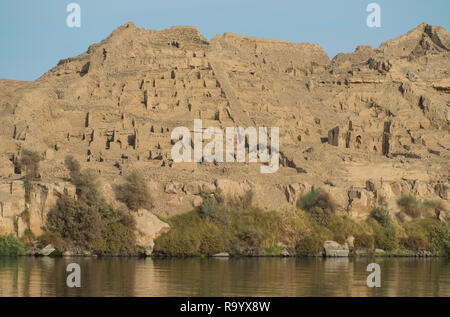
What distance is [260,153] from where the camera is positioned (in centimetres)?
6041

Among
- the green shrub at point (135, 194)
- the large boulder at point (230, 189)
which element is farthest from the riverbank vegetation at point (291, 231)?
the green shrub at point (135, 194)

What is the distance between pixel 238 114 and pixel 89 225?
2642 cm

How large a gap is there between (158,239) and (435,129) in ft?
122

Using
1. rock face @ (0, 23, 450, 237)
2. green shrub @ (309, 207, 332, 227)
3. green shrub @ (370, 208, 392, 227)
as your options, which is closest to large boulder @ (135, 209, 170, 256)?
rock face @ (0, 23, 450, 237)

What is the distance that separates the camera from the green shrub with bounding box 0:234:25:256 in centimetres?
4331

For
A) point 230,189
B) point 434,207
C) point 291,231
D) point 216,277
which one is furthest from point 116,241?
point 434,207

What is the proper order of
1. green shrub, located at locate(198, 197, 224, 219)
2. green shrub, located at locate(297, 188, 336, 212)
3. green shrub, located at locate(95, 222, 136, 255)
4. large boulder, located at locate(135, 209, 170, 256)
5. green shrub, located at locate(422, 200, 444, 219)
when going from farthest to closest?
green shrub, located at locate(422, 200, 444, 219), green shrub, located at locate(297, 188, 336, 212), green shrub, located at locate(198, 197, 224, 219), large boulder, located at locate(135, 209, 170, 256), green shrub, located at locate(95, 222, 136, 255)

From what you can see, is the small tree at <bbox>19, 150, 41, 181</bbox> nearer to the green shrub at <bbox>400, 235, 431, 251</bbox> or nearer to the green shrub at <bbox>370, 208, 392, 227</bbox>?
the green shrub at <bbox>370, 208, 392, 227</bbox>

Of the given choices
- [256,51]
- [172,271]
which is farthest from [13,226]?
[256,51]

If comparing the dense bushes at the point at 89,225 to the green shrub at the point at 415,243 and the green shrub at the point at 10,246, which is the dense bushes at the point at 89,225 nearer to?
the green shrub at the point at 10,246

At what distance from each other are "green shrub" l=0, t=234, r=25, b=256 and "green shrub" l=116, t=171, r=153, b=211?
6708 millimetres

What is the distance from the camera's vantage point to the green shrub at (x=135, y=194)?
47250mm
